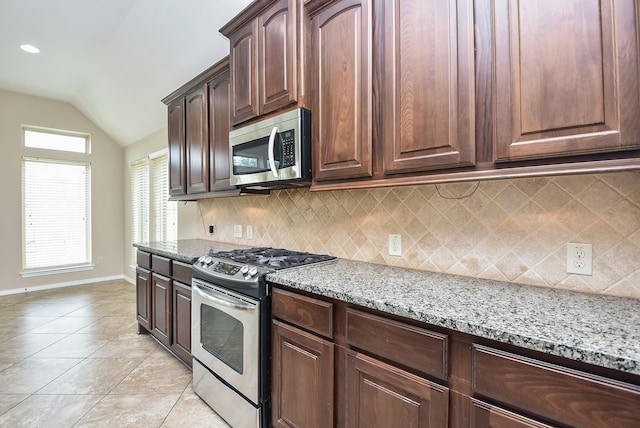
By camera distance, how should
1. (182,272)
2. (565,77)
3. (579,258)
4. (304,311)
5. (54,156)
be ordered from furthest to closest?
(54,156)
(182,272)
(304,311)
(579,258)
(565,77)

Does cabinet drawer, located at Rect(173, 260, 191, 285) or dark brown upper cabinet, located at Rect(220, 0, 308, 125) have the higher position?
dark brown upper cabinet, located at Rect(220, 0, 308, 125)

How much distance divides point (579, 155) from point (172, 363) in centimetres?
301

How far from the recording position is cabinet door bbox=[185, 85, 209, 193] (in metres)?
Result: 2.75

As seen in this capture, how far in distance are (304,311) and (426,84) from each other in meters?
1.13

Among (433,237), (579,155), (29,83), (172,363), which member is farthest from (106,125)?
(579,155)

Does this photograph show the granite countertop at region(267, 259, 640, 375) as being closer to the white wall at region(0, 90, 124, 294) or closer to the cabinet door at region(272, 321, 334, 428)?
the cabinet door at region(272, 321, 334, 428)

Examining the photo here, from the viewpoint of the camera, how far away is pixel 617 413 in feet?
2.34

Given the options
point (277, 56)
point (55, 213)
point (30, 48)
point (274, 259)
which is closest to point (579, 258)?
point (274, 259)

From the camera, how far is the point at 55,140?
4.98 meters

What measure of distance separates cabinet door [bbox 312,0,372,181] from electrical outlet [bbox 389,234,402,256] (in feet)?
1.52

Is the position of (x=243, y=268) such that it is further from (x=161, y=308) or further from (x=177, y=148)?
(x=177, y=148)

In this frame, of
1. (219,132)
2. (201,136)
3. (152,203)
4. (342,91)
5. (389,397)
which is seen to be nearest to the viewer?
(389,397)

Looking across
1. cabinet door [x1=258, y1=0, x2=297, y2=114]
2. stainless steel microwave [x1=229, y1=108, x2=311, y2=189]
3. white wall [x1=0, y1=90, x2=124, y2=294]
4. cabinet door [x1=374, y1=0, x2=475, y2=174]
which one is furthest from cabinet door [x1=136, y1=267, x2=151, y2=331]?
white wall [x1=0, y1=90, x2=124, y2=294]

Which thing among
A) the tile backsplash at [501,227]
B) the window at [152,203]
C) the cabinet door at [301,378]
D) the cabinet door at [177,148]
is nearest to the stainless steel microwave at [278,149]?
the tile backsplash at [501,227]
